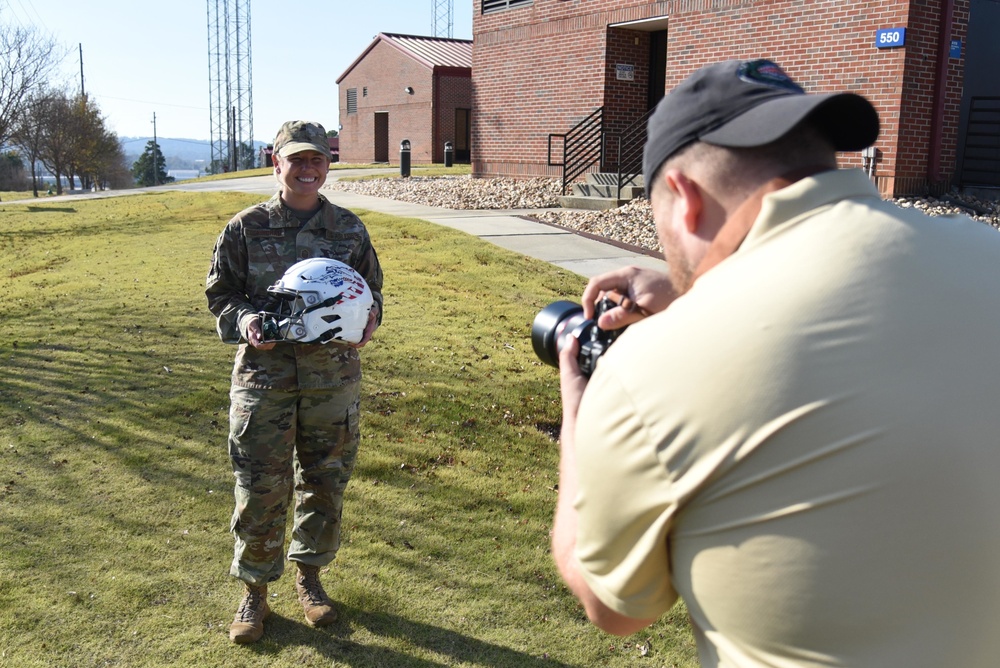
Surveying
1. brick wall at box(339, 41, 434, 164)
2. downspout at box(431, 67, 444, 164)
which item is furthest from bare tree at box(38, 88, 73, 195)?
downspout at box(431, 67, 444, 164)

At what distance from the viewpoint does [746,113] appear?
1.28 m

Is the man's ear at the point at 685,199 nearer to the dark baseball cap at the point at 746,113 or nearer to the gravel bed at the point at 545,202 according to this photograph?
the dark baseball cap at the point at 746,113

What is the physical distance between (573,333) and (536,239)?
35.9 ft

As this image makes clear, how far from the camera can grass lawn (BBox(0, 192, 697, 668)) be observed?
359 cm

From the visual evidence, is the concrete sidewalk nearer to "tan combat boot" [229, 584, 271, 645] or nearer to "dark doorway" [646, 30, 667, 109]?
"dark doorway" [646, 30, 667, 109]

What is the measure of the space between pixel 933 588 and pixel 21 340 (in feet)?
26.0

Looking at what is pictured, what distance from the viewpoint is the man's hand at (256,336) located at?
3.28m

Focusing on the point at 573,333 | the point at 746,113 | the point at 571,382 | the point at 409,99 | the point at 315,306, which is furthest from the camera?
the point at 409,99

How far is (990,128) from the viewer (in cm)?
1476

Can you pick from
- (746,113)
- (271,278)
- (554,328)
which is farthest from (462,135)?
(746,113)

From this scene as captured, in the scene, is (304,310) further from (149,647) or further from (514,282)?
(514,282)

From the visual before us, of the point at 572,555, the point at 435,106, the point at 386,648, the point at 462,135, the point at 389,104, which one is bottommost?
the point at 386,648

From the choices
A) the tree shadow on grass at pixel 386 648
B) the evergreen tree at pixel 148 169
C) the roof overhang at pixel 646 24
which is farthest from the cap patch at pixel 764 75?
the evergreen tree at pixel 148 169

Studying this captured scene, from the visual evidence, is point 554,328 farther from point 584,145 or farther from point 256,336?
point 584,145
